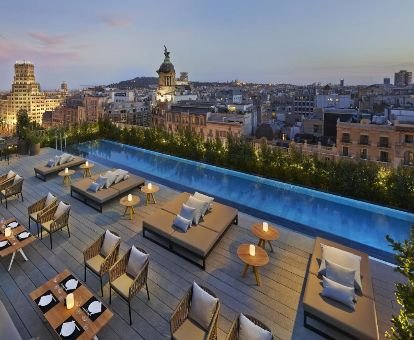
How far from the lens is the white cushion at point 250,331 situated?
425 cm

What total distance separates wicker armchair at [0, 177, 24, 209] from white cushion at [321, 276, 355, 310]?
12.1m

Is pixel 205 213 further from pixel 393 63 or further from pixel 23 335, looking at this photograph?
pixel 393 63

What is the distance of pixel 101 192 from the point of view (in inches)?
428

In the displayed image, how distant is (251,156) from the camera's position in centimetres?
1592

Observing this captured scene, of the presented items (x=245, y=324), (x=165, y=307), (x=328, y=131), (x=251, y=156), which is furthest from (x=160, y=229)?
(x=328, y=131)

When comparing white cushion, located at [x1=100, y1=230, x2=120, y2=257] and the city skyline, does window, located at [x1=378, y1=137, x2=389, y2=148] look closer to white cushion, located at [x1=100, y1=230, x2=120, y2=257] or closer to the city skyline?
the city skyline

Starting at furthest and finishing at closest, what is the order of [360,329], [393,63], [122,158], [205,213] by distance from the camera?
1. [393,63]
2. [122,158]
3. [205,213]
4. [360,329]

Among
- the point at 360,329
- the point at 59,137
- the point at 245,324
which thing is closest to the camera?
the point at 245,324

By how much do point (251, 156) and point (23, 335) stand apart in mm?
13073

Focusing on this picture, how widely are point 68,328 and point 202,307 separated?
7.89ft

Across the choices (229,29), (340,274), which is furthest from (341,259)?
(229,29)

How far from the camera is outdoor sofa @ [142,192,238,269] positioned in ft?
24.2

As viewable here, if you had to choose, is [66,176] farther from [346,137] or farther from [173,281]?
[346,137]

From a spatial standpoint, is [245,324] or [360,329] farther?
[360,329]
